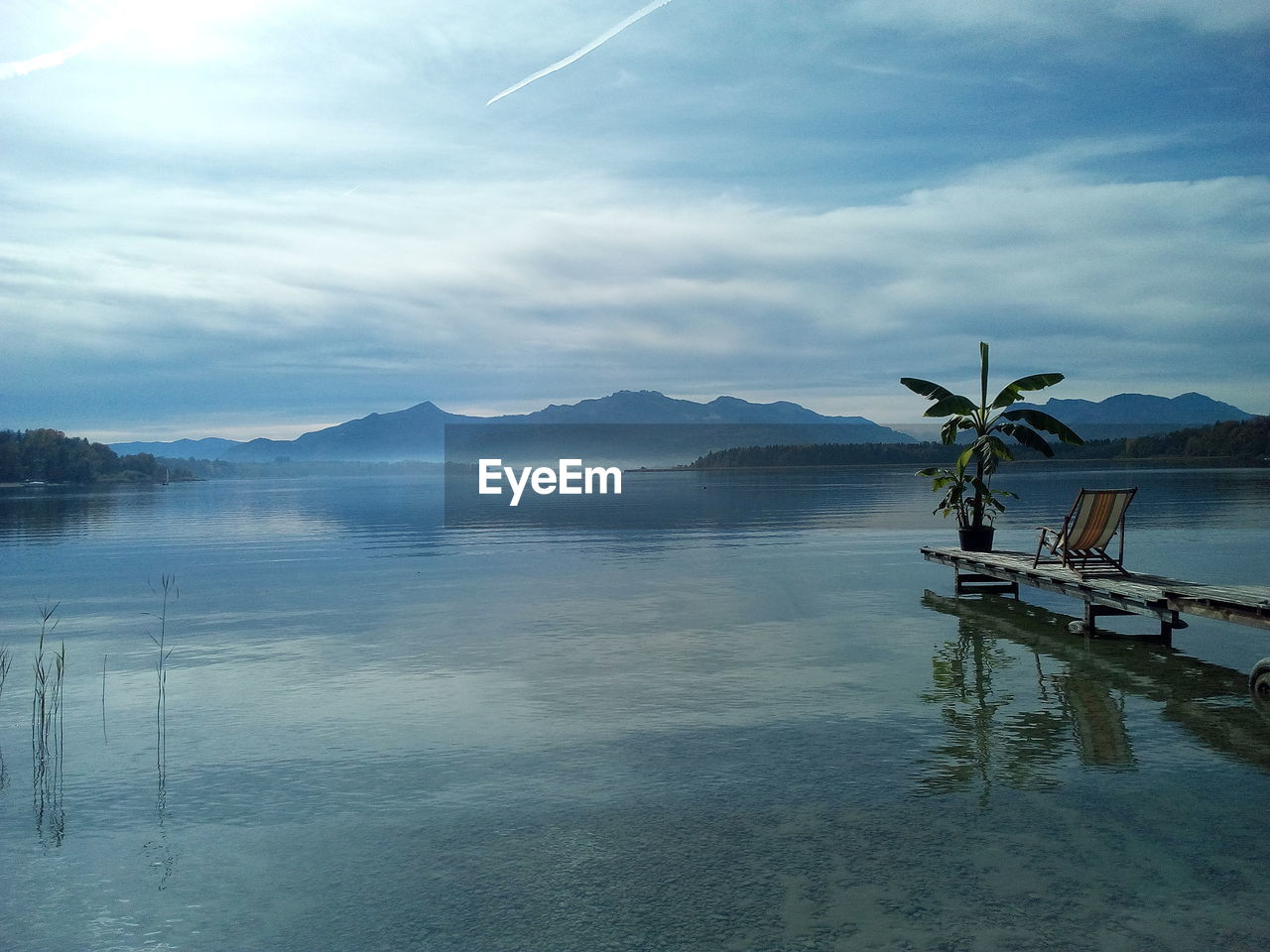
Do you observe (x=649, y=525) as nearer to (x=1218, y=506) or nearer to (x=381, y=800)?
(x=1218, y=506)

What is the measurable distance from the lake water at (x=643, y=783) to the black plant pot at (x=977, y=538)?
2.72m

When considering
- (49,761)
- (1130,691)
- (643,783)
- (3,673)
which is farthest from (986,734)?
(3,673)

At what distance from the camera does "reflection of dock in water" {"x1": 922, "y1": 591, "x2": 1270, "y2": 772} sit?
9.11 metres

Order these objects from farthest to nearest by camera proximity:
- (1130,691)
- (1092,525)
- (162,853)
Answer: (1092,525), (1130,691), (162,853)

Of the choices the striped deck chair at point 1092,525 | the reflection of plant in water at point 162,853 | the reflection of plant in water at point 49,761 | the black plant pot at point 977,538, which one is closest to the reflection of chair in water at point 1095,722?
the striped deck chair at point 1092,525

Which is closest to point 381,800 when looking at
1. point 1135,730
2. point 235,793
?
point 235,793

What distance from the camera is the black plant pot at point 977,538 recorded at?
21859mm

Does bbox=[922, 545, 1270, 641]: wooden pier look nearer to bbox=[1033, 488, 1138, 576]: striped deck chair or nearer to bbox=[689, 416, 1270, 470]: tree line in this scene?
bbox=[1033, 488, 1138, 576]: striped deck chair

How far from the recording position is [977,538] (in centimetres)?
2192

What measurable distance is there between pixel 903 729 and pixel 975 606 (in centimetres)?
991

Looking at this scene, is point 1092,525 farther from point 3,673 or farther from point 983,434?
point 3,673

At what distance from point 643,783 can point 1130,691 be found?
20.3 feet

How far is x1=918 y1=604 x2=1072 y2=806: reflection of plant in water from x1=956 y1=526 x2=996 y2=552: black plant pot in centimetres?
862

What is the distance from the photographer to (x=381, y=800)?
804cm
